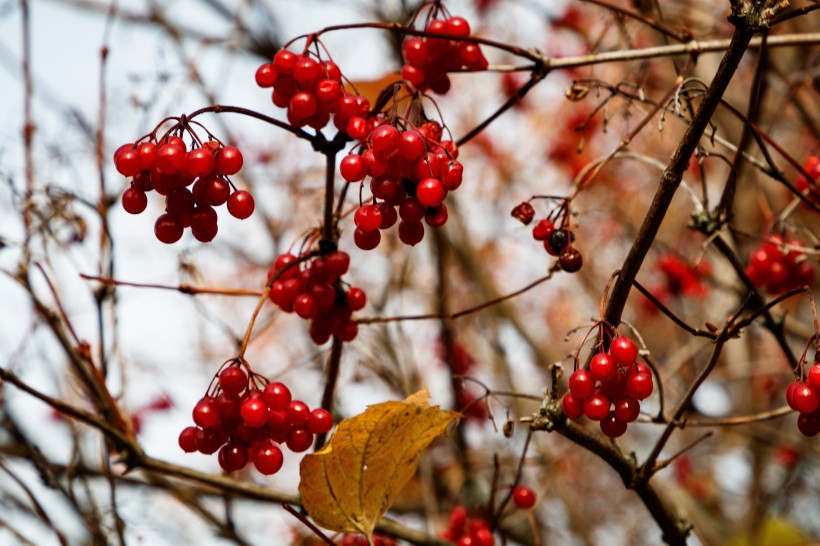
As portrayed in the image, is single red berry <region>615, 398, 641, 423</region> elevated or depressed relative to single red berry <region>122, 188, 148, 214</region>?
depressed

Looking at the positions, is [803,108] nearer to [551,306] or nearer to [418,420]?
[418,420]

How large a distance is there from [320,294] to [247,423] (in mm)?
295

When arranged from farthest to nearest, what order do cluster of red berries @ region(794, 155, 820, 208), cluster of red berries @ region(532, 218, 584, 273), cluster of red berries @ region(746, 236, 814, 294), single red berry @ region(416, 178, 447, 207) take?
cluster of red berries @ region(746, 236, 814, 294) → cluster of red berries @ region(794, 155, 820, 208) → cluster of red berries @ region(532, 218, 584, 273) → single red berry @ region(416, 178, 447, 207)

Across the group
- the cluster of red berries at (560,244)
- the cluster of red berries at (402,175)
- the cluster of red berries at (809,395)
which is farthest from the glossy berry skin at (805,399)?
the cluster of red berries at (402,175)

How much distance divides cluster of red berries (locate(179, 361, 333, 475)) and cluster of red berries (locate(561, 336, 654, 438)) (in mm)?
368

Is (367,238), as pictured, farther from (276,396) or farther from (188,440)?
(188,440)

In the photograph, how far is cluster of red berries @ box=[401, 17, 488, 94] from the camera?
55.1 inches

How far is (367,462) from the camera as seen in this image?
1.25 meters

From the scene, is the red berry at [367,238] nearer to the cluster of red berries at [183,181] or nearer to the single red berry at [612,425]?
the cluster of red berries at [183,181]

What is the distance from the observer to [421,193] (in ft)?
3.49

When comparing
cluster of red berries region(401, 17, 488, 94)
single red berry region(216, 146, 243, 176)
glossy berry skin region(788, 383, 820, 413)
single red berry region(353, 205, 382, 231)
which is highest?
cluster of red berries region(401, 17, 488, 94)

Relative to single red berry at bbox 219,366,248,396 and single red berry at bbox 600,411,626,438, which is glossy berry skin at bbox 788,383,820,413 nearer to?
single red berry at bbox 600,411,626,438

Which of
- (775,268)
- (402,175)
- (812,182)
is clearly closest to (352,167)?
(402,175)

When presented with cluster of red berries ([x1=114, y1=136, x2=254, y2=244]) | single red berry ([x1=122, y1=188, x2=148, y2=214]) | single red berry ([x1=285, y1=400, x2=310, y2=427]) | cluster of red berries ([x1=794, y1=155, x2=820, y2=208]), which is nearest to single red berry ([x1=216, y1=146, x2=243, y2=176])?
cluster of red berries ([x1=114, y1=136, x2=254, y2=244])
